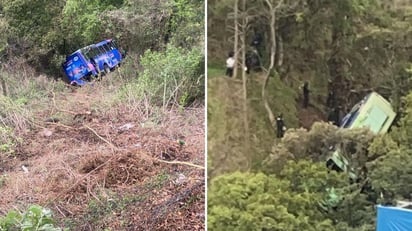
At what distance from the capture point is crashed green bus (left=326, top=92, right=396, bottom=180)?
8.85 feet

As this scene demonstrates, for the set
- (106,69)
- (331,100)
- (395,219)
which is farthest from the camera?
(106,69)

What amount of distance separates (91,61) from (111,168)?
457 mm

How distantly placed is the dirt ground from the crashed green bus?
1.82 ft

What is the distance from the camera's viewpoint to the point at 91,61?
284 cm

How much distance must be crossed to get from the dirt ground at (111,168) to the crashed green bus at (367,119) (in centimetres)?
56

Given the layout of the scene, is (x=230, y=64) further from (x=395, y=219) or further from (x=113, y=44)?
(x=395, y=219)

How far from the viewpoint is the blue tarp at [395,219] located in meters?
2.63

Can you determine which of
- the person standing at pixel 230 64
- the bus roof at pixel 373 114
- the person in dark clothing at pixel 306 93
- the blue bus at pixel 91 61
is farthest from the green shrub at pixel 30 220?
the bus roof at pixel 373 114

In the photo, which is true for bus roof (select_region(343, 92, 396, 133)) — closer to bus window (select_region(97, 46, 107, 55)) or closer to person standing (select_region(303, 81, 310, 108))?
person standing (select_region(303, 81, 310, 108))

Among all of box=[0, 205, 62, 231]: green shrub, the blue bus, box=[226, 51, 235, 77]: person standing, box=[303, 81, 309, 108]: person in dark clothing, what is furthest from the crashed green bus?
box=[0, 205, 62, 231]: green shrub

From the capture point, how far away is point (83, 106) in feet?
9.34

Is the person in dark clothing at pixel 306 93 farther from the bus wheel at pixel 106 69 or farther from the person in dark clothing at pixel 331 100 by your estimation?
the bus wheel at pixel 106 69

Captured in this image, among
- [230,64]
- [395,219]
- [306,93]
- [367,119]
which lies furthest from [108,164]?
[395,219]

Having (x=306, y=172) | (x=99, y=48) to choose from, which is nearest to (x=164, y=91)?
(x=99, y=48)
